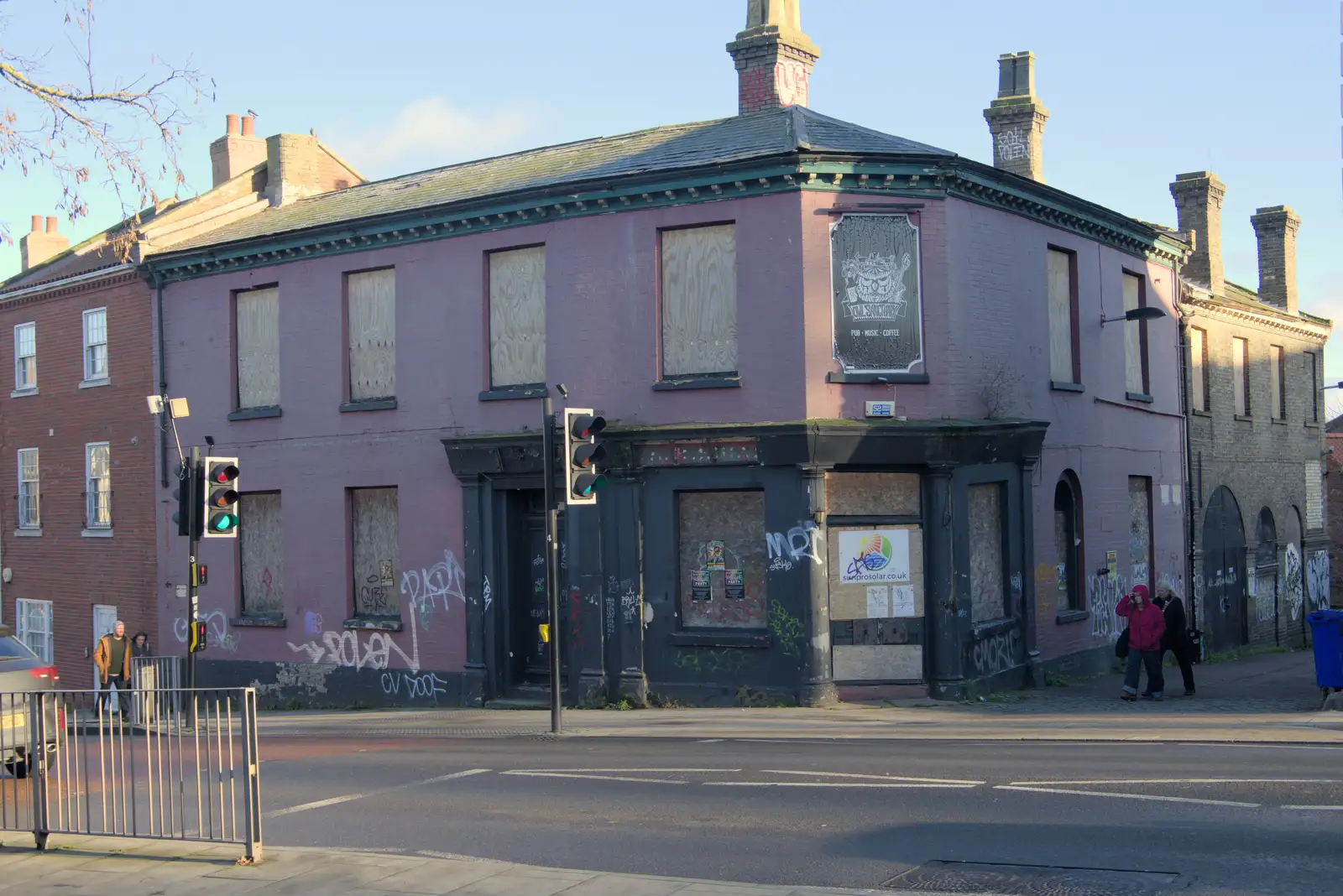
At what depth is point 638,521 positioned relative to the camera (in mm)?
19094

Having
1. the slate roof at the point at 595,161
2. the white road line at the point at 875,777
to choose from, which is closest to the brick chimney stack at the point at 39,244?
the slate roof at the point at 595,161

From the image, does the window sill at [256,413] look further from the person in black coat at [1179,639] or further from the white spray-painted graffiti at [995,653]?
the person in black coat at [1179,639]

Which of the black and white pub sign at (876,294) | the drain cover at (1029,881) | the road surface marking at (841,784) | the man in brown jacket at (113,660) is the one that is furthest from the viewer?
the man in brown jacket at (113,660)

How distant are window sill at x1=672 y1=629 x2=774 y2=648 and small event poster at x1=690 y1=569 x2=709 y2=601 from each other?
0.49 meters

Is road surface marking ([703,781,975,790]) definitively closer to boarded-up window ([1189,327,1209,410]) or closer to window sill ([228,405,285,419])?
window sill ([228,405,285,419])

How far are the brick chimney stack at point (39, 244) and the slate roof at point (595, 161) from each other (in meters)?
14.1

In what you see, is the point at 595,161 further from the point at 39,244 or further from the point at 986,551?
the point at 39,244

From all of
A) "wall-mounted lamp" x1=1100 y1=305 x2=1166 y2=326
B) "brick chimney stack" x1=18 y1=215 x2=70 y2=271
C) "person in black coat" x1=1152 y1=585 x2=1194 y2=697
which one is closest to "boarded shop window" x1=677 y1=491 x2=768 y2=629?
"person in black coat" x1=1152 y1=585 x2=1194 y2=697

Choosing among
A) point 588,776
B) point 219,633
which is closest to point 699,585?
point 588,776

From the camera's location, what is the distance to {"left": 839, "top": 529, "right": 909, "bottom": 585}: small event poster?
60.4ft

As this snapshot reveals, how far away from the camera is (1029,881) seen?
8047 millimetres

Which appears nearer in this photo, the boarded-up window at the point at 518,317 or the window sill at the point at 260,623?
the boarded-up window at the point at 518,317

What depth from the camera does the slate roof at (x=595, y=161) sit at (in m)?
19.0

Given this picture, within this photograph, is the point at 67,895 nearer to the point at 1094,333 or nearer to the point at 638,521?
the point at 638,521
